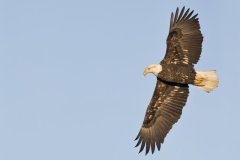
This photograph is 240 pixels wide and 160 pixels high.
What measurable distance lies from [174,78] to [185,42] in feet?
3.70

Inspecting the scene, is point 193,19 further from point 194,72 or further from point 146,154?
point 146,154

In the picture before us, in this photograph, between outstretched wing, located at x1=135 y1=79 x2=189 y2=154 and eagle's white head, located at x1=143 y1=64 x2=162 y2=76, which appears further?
outstretched wing, located at x1=135 y1=79 x2=189 y2=154

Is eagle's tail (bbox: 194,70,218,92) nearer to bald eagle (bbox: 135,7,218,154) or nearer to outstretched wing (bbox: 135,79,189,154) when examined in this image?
bald eagle (bbox: 135,7,218,154)

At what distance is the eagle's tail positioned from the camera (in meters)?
21.8

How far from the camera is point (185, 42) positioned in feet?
72.8

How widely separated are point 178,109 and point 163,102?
530 mm

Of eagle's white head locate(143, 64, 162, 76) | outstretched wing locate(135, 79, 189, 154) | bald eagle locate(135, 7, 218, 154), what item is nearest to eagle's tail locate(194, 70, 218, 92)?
bald eagle locate(135, 7, 218, 154)

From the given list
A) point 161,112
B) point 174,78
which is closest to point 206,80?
point 174,78

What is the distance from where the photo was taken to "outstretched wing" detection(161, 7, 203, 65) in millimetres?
22094

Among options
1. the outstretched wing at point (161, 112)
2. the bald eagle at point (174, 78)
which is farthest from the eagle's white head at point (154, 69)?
the outstretched wing at point (161, 112)

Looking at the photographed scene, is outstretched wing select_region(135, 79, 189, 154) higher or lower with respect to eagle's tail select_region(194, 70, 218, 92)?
lower

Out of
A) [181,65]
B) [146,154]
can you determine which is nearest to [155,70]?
[181,65]

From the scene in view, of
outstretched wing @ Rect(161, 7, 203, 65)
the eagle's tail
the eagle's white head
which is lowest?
the eagle's tail

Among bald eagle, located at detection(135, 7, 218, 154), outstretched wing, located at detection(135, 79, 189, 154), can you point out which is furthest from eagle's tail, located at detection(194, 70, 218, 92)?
outstretched wing, located at detection(135, 79, 189, 154)
